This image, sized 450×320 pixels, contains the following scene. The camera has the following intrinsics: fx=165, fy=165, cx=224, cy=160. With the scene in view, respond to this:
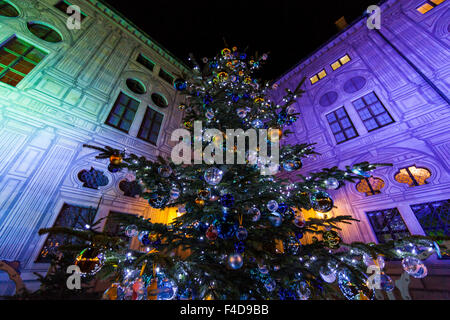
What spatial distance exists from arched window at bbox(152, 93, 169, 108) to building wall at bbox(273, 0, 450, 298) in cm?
635

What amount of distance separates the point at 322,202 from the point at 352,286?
2.65ft

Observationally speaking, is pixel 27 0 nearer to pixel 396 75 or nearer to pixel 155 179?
pixel 155 179

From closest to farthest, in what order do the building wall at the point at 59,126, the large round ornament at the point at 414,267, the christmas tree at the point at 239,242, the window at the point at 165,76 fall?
the large round ornament at the point at 414,267 → the christmas tree at the point at 239,242 → the building wall at the point at 59,126 → the window at the point at 165,76

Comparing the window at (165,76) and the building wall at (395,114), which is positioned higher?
the window at (165,76)

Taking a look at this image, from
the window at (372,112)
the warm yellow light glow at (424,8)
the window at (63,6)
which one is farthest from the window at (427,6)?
the window at (63,6)

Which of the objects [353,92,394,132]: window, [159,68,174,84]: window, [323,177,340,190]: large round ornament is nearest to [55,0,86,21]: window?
[159,68,174,84]: window

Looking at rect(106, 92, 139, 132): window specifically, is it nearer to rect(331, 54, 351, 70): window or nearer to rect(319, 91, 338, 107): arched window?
rect(319, 91, 338, 107): arched window

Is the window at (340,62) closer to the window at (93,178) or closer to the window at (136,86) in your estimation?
the window at (136,86)

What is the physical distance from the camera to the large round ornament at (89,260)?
150cm

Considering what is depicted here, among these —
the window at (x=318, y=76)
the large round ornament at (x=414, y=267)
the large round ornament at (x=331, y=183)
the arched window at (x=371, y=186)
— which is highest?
the window at (x=318, y=76)

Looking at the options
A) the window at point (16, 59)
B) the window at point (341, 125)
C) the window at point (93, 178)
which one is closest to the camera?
the window at point (16, 59)

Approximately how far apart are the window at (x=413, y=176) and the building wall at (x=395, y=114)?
0.12m

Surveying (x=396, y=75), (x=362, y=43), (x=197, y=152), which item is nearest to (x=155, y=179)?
(x=197, y=152)

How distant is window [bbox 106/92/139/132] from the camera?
246 inches
